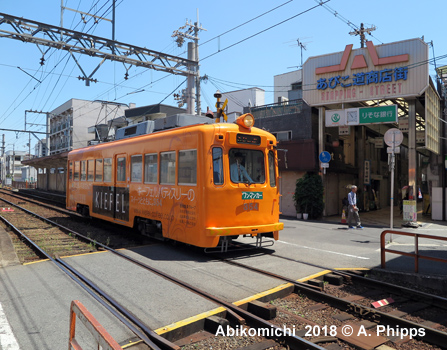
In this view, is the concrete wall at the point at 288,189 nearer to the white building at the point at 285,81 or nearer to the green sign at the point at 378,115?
the green sign at the point at 378,115

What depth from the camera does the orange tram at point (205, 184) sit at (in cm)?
802

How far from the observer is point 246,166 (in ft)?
28.4

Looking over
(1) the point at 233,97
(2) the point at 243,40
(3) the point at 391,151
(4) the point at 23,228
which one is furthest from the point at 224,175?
(1) the point at 233,97

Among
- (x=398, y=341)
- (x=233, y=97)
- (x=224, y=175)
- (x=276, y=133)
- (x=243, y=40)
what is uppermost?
(x=233, y=97)

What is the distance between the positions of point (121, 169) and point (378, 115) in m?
11.8

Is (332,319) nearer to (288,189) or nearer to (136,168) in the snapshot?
(136,168)

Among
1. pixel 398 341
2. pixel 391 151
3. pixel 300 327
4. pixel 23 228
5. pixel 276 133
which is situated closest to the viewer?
pixel 398 341

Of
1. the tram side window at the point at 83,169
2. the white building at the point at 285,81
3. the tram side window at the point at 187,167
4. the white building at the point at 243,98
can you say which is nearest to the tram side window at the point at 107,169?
the tram side window at the point at 83,169

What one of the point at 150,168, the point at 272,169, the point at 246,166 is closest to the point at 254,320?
the point at 246,166

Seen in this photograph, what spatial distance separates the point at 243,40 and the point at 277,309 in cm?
1095

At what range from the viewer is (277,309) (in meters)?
5.41

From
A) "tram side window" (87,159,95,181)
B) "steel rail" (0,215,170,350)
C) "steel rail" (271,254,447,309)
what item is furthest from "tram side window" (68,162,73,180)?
"steel rail" (271,254,447,309)

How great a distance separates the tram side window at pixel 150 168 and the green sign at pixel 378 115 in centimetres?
1138

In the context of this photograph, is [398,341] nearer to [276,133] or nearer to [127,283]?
[127,283]
